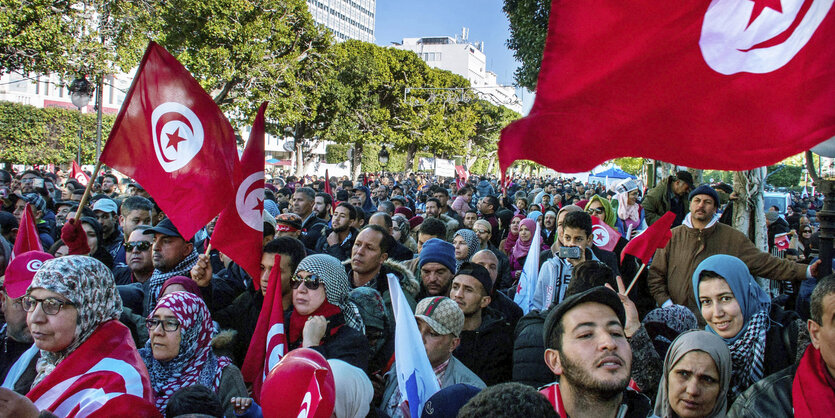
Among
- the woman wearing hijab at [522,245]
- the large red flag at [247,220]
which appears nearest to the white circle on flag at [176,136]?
the large red flag at [247,220]

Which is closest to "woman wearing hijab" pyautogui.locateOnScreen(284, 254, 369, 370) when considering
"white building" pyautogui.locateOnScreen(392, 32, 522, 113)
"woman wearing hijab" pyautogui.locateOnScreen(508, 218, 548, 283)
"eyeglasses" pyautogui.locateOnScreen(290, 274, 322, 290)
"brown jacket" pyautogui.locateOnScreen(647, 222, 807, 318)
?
"eyeglasses" pyautogui.locateOnScreen(290, 274, 322, 290)

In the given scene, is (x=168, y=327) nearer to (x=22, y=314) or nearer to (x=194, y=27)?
(x=22, y=314)

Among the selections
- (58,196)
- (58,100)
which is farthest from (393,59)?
(58,196)

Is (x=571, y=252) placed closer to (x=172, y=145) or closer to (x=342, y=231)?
(x=342, y=231)

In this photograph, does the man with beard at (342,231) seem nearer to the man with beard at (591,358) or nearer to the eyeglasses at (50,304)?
the eyeglasses at (50,304)

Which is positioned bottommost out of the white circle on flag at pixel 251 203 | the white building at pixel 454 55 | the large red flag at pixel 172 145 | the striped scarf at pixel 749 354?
the striped scarf at pixel 749 354

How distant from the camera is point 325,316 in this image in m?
3.47

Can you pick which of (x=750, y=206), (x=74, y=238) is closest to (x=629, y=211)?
(x=750, y=206)

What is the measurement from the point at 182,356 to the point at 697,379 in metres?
2.47

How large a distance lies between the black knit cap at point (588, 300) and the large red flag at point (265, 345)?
155cm

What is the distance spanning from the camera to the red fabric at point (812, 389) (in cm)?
224

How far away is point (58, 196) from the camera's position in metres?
12.1

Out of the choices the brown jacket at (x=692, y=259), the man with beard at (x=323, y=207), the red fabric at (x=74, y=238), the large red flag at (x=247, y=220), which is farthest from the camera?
the man with beard at (x=323, y=207)

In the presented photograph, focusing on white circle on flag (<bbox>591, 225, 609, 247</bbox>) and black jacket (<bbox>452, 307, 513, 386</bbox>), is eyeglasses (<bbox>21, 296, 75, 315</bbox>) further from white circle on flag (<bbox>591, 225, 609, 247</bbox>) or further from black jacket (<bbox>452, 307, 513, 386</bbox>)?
white circle on flag (<bbox>591, 225, 609, 247</bbox>)
